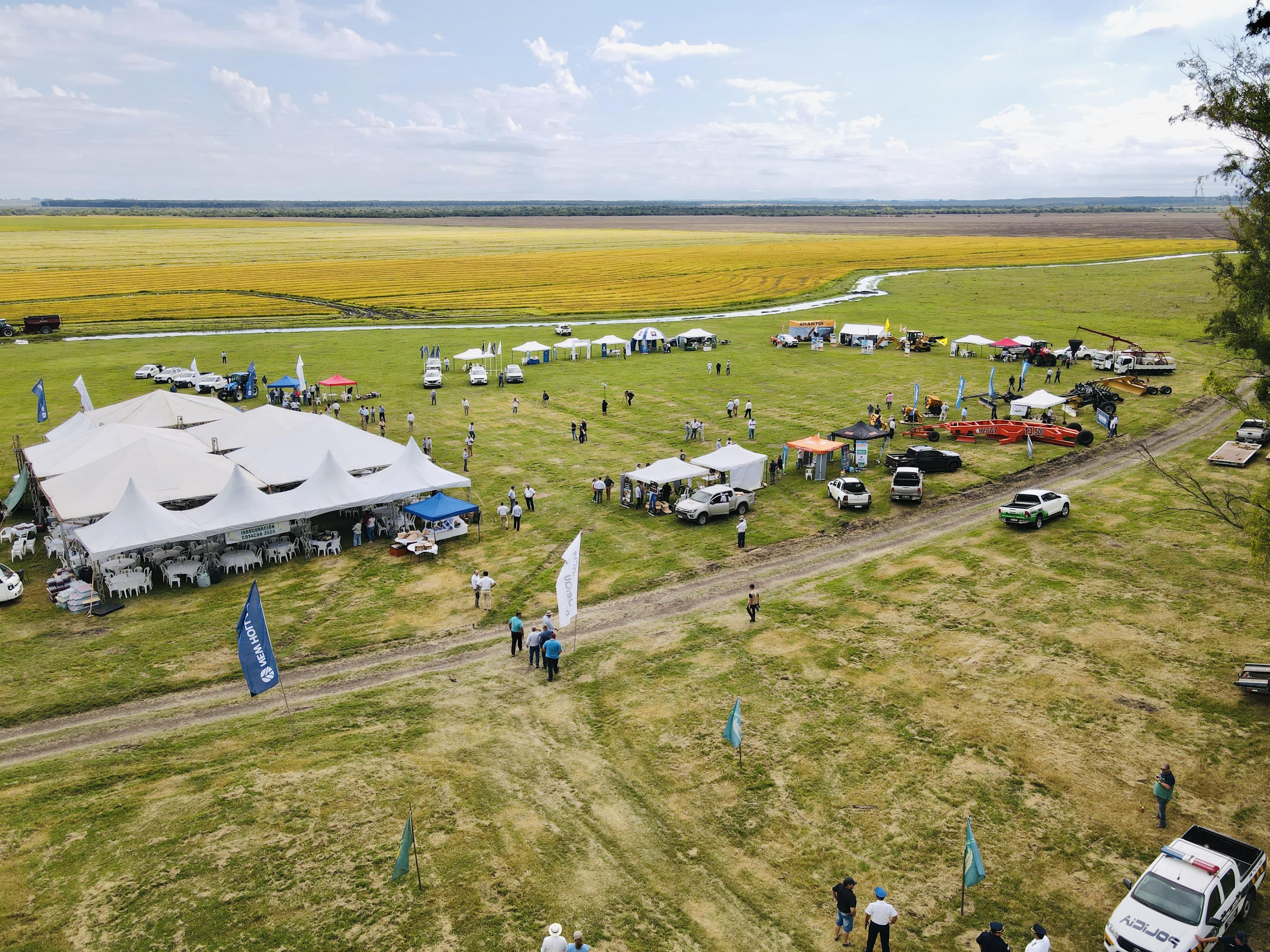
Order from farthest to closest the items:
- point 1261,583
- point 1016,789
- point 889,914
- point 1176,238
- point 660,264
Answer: point 1176,238, point 660,264, point 1261,583, point 1016,789, point 889,914

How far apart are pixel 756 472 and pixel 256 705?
68.0 feet

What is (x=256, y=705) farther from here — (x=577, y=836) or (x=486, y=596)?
(x=577, y=836)

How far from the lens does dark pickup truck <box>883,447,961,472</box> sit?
35969mm

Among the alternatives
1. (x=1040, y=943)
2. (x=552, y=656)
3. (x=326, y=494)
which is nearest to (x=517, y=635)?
(x=552, y=656)

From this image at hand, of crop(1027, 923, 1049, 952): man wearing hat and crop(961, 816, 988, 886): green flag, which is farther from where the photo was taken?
crop(961, 816, 988, 886): green flag

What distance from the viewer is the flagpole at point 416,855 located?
43.8ft

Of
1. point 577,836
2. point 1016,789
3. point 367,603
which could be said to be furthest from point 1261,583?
point 367,603

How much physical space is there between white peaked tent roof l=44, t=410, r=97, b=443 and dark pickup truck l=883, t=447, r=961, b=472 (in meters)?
34.6

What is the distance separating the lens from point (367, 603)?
2525 cm

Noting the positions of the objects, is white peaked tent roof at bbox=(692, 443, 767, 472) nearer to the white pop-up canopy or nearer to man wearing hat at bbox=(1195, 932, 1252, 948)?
the white pop-up canopy

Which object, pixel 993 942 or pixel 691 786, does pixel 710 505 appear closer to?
pixel 691 786

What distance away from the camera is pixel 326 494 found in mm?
29359

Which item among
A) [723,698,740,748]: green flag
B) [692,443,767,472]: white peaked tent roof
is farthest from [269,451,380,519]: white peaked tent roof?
[723,698,740,748]: green flag

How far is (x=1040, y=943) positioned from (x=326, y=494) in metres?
25.2
